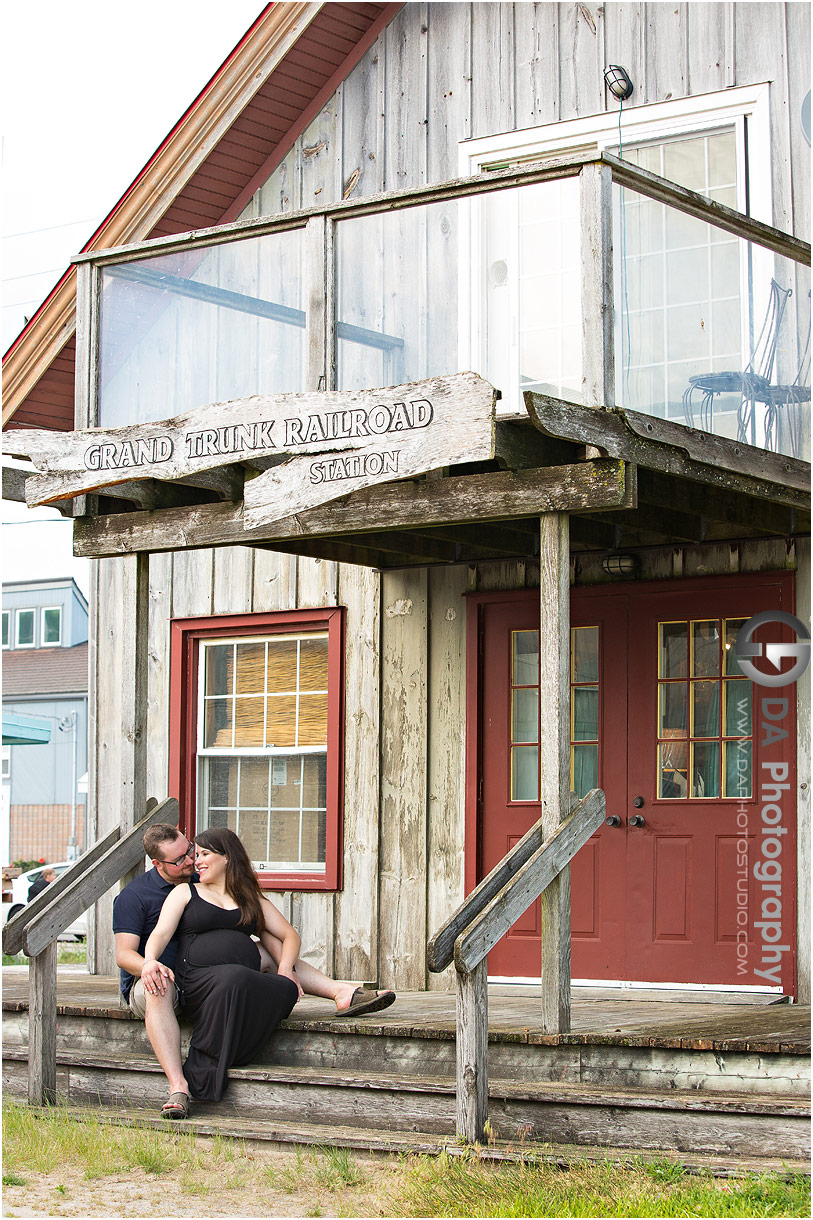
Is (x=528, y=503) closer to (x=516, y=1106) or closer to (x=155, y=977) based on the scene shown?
(x=516, y=1106)

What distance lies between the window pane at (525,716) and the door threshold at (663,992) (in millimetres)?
1468

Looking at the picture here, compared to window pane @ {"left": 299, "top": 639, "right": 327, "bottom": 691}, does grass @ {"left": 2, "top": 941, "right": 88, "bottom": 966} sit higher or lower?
lower

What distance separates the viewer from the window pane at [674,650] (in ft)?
28.1

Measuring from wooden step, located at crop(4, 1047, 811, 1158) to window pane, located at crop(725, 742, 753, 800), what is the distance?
2.50m

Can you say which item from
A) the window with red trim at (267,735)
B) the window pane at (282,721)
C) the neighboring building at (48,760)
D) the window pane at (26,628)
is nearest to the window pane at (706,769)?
the window with red trim at (267,735)

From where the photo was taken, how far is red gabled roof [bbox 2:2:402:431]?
9805 millimetres

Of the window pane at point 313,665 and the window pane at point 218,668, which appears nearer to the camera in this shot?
the window pane at point 313,665

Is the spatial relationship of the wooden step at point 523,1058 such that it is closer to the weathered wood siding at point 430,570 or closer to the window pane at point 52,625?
the weathered wood siding at point 430,570

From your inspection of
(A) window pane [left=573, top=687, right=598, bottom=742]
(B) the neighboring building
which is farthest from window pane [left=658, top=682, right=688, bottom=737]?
(B) the neighboring building

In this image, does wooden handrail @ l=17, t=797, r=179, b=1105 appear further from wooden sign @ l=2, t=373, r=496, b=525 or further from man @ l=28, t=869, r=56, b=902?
man @ l=28, t=869, r=56, b=902

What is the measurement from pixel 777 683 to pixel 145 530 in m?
3.64

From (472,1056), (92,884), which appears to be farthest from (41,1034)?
(472,1056)

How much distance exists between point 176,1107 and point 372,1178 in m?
1.20

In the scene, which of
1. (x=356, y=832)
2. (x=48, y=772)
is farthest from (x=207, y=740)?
(x=48, y=772)
